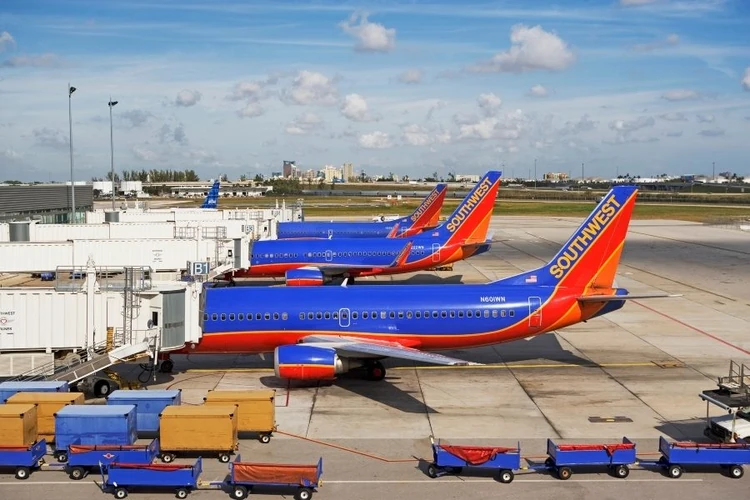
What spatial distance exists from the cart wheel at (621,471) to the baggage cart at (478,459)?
275 cm

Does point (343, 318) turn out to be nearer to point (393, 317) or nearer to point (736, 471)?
point (393, 317)

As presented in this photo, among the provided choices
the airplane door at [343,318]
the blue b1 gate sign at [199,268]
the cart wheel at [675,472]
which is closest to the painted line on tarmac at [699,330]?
the cart wheel at [675,472]

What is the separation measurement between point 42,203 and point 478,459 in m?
78.4

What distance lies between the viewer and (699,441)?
23.4 m

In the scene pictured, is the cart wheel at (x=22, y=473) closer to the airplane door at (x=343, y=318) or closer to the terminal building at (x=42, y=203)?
the airplane door at (x=343, y=318)

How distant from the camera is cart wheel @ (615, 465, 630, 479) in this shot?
20.5 m

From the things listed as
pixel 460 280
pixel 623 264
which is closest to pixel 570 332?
pixel 460 280

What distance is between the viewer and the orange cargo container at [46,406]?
22516 mm

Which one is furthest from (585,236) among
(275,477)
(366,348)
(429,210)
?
(429,210)

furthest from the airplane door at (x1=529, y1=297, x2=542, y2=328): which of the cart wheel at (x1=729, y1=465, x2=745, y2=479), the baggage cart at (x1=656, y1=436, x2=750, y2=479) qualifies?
the cart wheel at (x1=729, y1=465, x2=745, y2=479)

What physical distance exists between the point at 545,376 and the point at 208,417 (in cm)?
1591

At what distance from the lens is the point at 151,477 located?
63.5ft

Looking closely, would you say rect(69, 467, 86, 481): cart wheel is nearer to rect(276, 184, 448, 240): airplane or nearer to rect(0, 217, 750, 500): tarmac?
rect(0, 217, 750, 500): tarmac

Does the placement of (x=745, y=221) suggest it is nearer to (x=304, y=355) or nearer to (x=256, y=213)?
(x=256, y=213)
